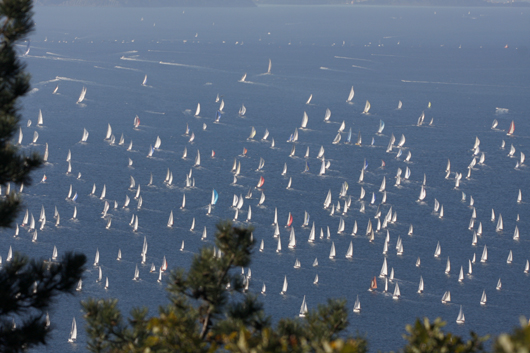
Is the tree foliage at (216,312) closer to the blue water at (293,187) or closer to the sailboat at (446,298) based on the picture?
the blue water at (293,187)

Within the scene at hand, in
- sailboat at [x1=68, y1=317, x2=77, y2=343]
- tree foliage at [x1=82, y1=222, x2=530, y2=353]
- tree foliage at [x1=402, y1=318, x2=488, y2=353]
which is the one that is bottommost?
sailboat at [x1=68, y1=317, x2=77, y2=343]

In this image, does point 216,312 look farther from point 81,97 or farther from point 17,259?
point 81,97

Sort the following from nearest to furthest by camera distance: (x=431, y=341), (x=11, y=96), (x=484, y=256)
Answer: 1. (x=431, y=341)
2. (x=11, y=96)
3. (x=484, y=256)

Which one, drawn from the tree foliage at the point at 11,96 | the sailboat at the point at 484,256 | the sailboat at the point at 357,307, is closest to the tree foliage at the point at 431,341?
the tree foliage at the point at 11,96

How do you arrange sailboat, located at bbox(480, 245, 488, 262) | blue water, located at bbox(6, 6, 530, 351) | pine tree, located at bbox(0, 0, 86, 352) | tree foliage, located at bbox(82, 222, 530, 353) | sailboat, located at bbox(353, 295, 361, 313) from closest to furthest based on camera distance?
tree foliage, located at bbox(82, 222, 530, 353)
pine tree, located at bbox(0, 0, 86, 352)
sailboat, located at bbox(353, 295, 361, 313)
blue water, located at bbox(6, 6, 530, 351)
sailboat, located at bbox(480, 245, 488, 262)

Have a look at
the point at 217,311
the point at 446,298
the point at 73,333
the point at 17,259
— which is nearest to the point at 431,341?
the point at 217,311

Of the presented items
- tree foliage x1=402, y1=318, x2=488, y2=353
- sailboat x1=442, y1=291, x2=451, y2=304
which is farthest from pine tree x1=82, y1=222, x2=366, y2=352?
sailboat x1=442, y1=291, x2=451, y2=304

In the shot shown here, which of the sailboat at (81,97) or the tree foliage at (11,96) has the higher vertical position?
the tree foliage at (11,96)

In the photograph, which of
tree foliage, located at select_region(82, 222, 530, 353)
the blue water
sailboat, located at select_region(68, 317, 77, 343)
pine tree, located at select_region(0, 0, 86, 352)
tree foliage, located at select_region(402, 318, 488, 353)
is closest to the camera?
tree foliage, located at select_region(402, 318, 488, 353)

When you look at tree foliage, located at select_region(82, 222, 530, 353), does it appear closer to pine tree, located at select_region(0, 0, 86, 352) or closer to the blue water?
pine tree, located at select_region(0, 0, 86, 352)
